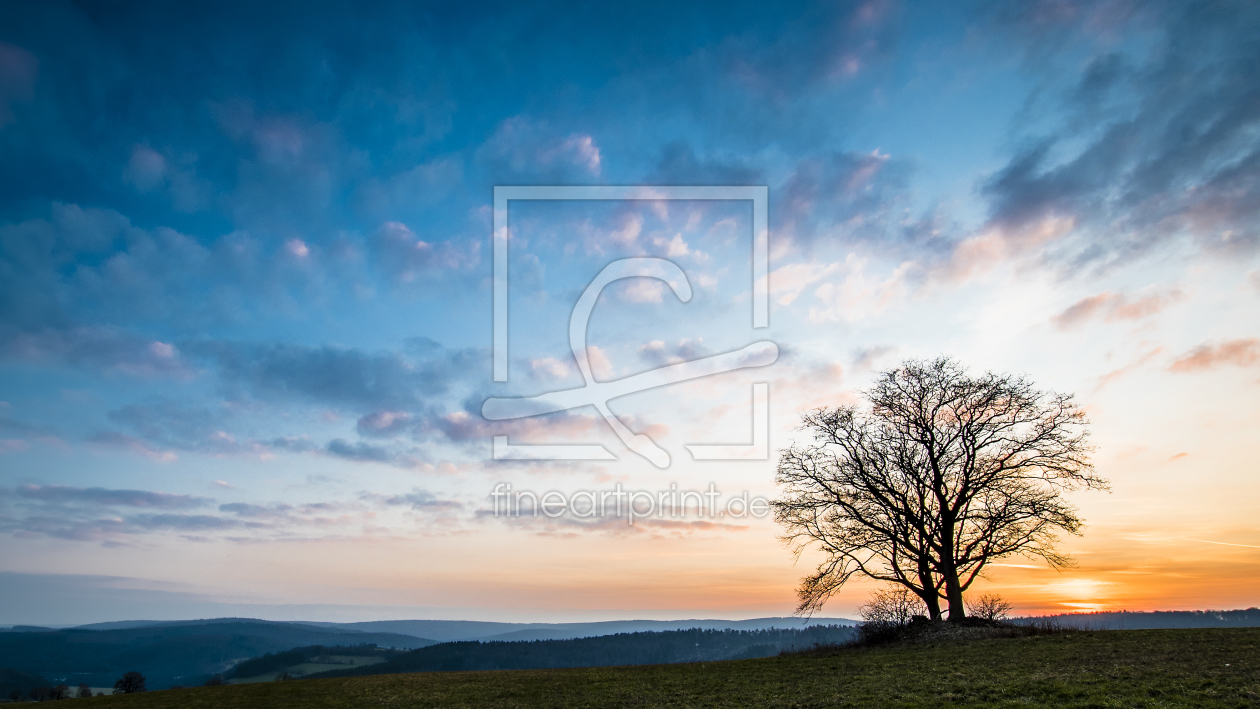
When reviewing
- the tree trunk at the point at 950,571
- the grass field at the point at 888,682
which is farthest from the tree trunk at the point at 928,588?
the grass field at the point at 888,682

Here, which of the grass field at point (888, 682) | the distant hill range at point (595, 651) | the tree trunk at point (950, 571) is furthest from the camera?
the distant hill range at point (595, 651)

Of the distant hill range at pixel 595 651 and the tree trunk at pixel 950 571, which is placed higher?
the tree trunk at pixel 950 571

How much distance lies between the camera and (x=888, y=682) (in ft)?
54.4

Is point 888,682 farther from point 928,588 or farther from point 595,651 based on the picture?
point 595,651

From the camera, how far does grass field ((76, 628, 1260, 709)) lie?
43.2 feet

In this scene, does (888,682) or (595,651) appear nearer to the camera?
(888,682)

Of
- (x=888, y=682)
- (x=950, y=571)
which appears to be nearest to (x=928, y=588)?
(x=950, y=571)

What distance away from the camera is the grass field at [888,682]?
13.2 metres

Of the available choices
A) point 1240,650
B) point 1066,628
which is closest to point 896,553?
point 1066,628

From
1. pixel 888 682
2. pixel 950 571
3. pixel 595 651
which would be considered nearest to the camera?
pixel 888 682

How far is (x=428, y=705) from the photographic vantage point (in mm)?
18969

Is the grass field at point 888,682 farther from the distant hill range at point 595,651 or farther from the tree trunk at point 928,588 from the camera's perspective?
the distant hill range at point 595,651

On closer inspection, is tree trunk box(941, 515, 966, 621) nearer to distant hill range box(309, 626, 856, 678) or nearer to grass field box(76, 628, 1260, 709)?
grass field box(76, 628, 1260, 709)

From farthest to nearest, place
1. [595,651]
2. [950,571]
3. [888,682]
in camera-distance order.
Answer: [595,651], [950,571], [888,682]
